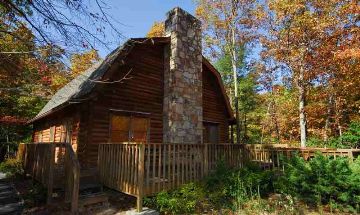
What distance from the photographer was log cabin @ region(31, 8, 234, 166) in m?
10.3

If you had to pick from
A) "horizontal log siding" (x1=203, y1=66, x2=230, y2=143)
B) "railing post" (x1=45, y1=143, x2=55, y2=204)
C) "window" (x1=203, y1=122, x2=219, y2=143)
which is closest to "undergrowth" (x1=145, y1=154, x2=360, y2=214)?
"railing post" (x1=45, y1=143, x2=55, y2=204)

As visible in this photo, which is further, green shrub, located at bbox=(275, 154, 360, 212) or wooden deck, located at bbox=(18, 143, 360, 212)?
wooden deck, located at bbox=(18, 143, 360, 212)

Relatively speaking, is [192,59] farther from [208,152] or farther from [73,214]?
[73,214]

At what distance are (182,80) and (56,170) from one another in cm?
580

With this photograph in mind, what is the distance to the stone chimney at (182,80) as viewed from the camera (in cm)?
1111

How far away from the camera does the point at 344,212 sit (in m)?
6.97

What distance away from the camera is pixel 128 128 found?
11.3 m

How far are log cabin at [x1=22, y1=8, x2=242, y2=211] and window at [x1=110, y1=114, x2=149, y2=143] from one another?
4 cm

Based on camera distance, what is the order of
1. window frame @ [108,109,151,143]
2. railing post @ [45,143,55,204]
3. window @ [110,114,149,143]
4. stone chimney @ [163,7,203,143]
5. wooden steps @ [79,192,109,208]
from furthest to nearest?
stone chimney @ [163,7,203,143]
window @ [110,114,149,143]
window frame @ [108,109,151,143]
railing post @ [45,143,55,204]
wooden steps @ [79,192,109,208]

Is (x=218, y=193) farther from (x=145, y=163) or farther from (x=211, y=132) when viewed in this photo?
(x=211, y=132)

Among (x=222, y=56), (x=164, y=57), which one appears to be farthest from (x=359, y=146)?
(x=222, y=56)

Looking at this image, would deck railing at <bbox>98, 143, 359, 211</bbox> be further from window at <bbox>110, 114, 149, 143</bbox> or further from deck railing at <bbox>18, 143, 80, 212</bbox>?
window at <bbox>110, 114, 149, 143</bbox>

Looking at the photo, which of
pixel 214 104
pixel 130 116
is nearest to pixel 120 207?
pixel 130 116

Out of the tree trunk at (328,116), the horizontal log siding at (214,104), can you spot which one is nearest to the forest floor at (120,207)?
the horizontal log siding at (214,104)
